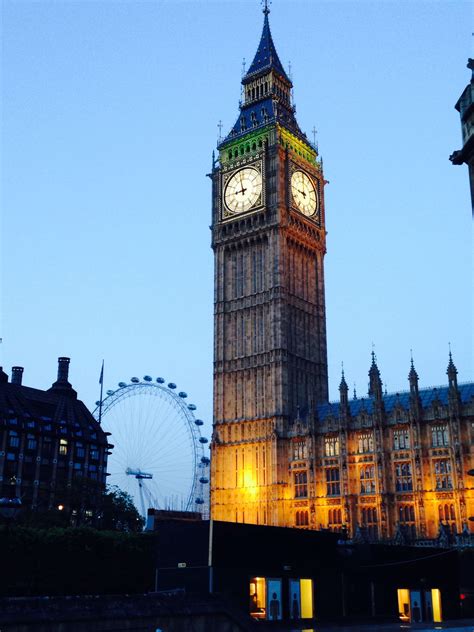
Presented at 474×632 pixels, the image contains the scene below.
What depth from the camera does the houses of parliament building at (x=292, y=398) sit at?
96562mm

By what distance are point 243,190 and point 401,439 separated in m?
49.7

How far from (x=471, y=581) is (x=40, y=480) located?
82.6 m

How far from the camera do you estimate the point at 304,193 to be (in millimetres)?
126500

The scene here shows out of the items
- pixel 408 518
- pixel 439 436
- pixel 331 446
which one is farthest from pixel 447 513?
pixel 331 446

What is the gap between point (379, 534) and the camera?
9681cm

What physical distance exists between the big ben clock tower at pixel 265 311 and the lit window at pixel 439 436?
18.2m

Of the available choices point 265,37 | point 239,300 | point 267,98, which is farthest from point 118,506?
point 265,37

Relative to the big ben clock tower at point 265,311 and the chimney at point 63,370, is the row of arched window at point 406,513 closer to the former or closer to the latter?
the big ben clock tower at point 265,311

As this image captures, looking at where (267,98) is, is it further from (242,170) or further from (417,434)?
(417,434)

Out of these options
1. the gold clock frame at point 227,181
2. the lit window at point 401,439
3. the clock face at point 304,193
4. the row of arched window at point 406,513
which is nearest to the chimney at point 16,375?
the gold clock frame at point 227,181

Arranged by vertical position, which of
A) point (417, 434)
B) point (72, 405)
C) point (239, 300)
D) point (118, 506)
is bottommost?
point (118, 506)

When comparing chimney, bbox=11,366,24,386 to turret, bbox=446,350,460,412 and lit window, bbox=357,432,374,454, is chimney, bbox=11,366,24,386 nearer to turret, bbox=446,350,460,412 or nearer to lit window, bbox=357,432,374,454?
lit window, bbox=357,432,374,454

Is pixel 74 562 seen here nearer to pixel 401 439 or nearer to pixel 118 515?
pixel 118 515

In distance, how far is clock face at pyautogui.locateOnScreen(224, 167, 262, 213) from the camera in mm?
122625
